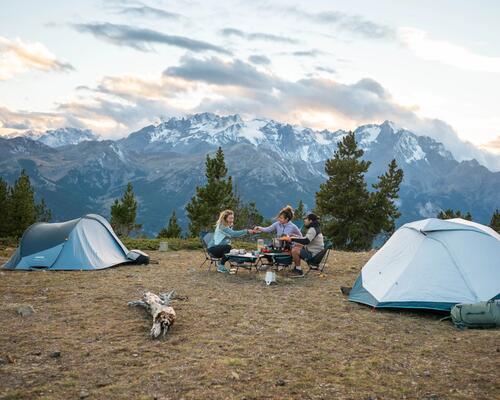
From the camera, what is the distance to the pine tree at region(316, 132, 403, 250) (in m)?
43.4

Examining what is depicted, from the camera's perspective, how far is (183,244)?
83.3 feet

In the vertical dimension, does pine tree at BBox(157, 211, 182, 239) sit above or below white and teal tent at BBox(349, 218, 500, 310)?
below

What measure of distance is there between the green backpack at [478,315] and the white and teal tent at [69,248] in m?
11.7

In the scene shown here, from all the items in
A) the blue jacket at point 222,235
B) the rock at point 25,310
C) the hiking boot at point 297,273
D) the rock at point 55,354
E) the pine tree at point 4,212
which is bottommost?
the pine tree at point 4,212

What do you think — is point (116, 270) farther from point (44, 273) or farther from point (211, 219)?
point (211, 219)

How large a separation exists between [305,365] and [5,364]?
4.73m

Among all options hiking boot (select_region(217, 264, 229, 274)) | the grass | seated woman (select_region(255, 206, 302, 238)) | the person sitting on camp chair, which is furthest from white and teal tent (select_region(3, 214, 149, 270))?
the person sitting on camp chair

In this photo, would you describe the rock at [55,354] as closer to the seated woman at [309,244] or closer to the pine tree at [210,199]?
the seated woman at [309,244]

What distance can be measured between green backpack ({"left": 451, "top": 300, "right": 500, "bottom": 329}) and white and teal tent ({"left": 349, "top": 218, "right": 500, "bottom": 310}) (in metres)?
0.80

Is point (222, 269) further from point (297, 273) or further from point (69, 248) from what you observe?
point (69, 248)

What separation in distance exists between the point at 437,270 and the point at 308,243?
487 cm

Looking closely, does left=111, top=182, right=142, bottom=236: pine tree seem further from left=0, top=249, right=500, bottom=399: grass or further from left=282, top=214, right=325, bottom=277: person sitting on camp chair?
left=0, top=249, right=500, bottom=399: grass

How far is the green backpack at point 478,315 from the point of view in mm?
9914

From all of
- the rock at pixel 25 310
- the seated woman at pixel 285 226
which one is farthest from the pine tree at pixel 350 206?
the rock at pixel 25 310
